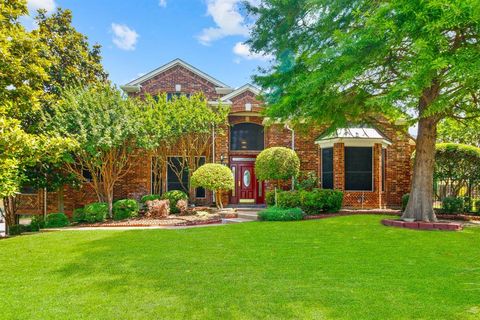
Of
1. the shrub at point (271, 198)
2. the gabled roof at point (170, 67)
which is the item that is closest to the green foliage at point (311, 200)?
the shrub at point (271, 198)

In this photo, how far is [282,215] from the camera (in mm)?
11836

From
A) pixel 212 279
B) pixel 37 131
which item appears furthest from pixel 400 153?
pixel 37 131

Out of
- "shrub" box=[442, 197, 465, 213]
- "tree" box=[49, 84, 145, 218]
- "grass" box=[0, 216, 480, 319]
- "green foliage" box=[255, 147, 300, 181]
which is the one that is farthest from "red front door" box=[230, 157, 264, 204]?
"shrub" box=[442, 197, 465, 213]

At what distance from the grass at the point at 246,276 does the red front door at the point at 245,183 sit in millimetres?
7944

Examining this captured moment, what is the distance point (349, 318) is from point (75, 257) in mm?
5626

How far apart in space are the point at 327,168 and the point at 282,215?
4.96 metres

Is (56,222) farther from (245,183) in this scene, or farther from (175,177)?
(245,183)

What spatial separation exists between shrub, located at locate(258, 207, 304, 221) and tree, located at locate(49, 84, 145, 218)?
6.08 meters

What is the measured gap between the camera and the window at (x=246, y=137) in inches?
667

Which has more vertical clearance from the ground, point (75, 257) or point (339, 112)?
point (339, 112)

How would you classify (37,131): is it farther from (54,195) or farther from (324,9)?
(324,9)

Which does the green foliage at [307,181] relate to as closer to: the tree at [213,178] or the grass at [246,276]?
the tree at [213,178]

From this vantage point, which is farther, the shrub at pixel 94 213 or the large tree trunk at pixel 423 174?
the shrub at pixel 94 213

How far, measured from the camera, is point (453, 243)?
24.8ft
